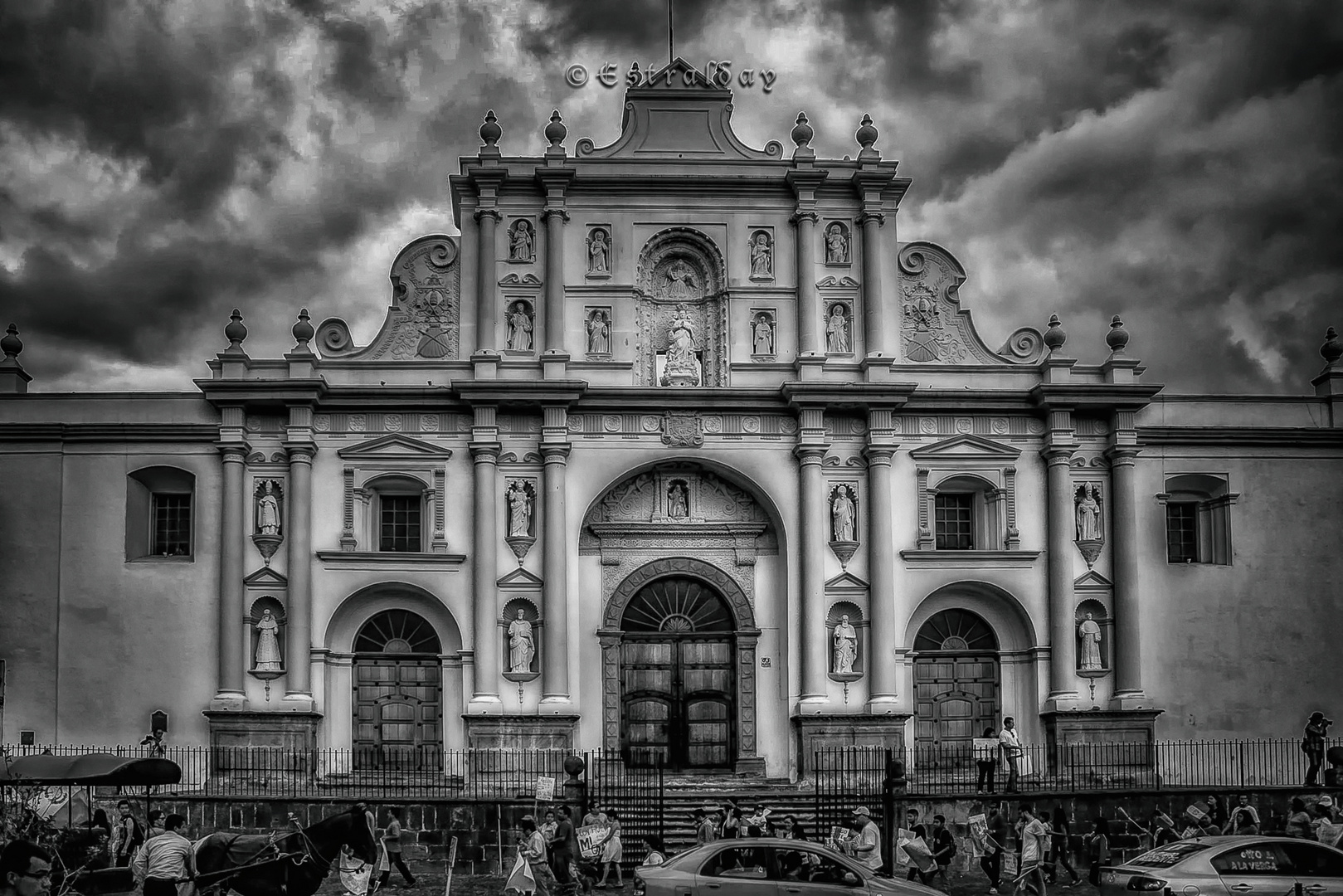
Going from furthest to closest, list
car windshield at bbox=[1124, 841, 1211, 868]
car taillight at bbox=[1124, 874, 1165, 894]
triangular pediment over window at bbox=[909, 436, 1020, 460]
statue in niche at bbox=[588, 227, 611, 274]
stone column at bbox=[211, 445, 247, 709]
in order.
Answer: statue in niche at bbox=[588, 227, 611, 274] < triangular pediment over window at bbox=[909, 436, 1020, 460] < stone column at bbox=[211, 445, 247, 709] < car windshield at bbox=[1124, 841, 1211, 868] < car taillight at bbox=[1124, 874, 1165, 894]

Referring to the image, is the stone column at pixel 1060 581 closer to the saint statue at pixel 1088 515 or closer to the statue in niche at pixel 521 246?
the saint statue at pixel 1088 515

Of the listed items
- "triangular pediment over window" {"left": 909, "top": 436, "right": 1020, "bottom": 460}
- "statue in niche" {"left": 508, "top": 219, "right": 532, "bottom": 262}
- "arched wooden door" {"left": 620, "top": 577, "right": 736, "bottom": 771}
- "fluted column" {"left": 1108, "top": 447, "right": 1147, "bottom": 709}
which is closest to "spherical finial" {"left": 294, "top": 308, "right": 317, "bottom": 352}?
"statue in niche" {"left": 508, "top": 219, "right": 532, "bottom": 262}

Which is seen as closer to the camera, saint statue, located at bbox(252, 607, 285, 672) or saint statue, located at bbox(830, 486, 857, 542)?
saint statue, located at bbox(252, 607, 285, 672)

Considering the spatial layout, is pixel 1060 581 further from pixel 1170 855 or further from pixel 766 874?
pixel 766 874

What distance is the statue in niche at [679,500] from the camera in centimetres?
3347

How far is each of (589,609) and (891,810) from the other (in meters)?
8.88

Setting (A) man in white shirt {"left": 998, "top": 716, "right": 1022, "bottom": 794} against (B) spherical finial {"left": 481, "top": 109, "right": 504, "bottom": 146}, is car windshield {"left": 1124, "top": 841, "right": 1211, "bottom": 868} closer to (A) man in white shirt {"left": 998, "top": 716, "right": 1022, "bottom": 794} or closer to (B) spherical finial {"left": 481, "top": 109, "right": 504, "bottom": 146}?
(A) man in white shirt {"left": 998, "top": 716, "right": 1022, "bottom": 794}

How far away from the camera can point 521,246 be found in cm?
3344

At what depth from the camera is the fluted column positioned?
3225 centimetres

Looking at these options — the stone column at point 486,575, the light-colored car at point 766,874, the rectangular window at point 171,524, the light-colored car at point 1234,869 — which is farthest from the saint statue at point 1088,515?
the rectangular window at point 171,524

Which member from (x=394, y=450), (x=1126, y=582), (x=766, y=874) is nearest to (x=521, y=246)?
(x=394, y=450)

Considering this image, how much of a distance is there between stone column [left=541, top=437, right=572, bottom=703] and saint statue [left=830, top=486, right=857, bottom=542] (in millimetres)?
5537

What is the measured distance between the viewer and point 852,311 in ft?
110

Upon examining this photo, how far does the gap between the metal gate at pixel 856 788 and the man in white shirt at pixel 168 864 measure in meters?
11.8
